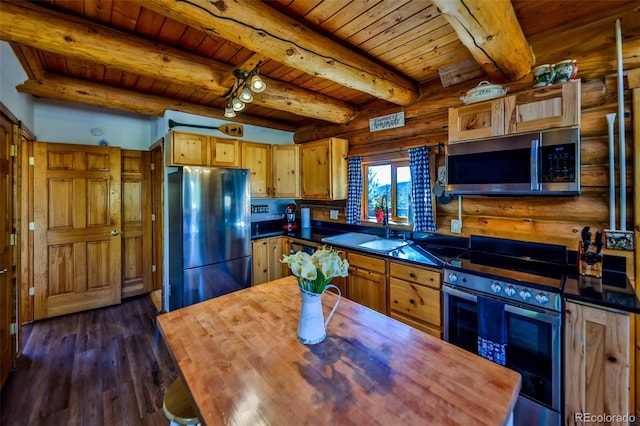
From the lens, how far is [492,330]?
5.71 feet

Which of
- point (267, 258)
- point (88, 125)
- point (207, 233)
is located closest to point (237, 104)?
point (207, 233)

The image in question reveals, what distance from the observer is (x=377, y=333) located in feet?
4.01

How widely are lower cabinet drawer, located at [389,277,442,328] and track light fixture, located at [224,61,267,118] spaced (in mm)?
1904

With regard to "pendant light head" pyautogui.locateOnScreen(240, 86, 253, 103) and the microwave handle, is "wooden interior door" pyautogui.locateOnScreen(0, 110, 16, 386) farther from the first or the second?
the microwave handle

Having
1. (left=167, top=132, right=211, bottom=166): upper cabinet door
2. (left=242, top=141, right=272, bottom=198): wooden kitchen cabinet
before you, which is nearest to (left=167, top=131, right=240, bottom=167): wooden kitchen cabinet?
(left=167, top=132, right=211, bottom=166): upper cabinet door

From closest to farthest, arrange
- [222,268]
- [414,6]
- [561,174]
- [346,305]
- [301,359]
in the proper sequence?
[301,359] → [346,305] → [414,6] → [561,174] → [222,268]

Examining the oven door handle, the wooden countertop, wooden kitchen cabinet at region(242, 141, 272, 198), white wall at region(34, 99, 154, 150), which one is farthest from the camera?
wooden kitchen cabinet at region(242, 141, 272, 198)

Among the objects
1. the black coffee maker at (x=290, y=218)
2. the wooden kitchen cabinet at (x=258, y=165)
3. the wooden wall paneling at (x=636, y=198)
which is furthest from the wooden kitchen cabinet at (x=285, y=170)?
the wooden wall paneling at (x=636, y=198)

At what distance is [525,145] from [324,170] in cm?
211

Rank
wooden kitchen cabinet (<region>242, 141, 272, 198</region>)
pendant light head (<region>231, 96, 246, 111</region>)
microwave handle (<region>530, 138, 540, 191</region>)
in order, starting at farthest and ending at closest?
wooden kitchen cabinet (<region>242, 141, 272, 198</region>) < pendant light head (<region>231, 96, 246, 111</region>) < microwave handle (<region>530, 138, 540, 191</region>)

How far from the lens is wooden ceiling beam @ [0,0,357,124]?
160cm

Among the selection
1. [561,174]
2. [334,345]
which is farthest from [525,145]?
[334,345]

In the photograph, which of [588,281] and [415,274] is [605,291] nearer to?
[588,281]

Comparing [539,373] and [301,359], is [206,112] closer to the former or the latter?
[301,359]
